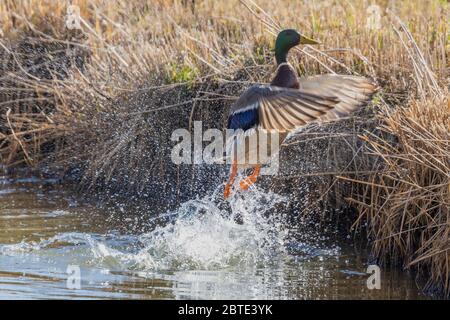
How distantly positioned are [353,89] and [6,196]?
3417 mm

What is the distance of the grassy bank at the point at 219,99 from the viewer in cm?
606

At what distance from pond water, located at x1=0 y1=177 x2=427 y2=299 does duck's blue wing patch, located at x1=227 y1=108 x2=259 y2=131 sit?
2.85ft

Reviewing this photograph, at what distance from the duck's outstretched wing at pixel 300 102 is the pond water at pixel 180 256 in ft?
3.00

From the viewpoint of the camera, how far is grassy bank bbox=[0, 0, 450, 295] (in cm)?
606

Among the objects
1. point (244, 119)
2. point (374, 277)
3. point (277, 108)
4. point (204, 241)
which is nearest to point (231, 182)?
point (204, 241)

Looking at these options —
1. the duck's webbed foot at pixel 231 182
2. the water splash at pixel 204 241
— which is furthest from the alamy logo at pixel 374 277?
the duck's webbed foot at pixel 231 182

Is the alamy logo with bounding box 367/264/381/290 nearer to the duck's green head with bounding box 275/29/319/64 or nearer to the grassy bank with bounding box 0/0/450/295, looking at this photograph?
the grassy bank with bounding box 0/0/450/295

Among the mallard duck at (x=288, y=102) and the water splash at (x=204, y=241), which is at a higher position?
the mallard duck at (x=288, y=102)

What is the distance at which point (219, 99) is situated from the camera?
26.1ft

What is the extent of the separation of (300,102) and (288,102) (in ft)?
0.30

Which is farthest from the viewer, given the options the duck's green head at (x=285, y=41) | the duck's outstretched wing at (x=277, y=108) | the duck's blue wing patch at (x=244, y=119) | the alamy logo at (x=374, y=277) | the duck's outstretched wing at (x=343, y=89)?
the duck's green head at (x=285, y=41)

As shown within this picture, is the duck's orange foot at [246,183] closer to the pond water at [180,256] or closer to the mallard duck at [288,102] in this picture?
the mallard duck at [288,102]

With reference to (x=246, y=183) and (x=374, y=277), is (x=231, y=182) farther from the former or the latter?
(x=374, y=277)

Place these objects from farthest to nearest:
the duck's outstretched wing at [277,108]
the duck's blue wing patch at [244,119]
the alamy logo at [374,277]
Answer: the duck's blue wing patch at [244,119] < the alamy logo at [374,277] < the duck's outstretched wing at [277,108]
